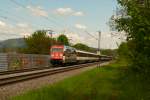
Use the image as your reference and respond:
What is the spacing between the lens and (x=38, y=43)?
10656cm

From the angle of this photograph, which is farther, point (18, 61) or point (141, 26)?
point (18, 61)

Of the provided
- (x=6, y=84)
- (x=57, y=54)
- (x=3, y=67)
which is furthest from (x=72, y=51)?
(x=6, y=84)

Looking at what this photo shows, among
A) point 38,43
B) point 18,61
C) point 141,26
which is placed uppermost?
point 38,43

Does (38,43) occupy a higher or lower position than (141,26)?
higher

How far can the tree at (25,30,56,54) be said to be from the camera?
101694mm

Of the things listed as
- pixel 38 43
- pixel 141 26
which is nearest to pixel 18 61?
pixel 141 26

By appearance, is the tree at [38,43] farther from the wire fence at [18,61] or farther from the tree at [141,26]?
the tree at [141,26]

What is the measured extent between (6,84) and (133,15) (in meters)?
8.47

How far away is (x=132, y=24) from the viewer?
15.5 metres

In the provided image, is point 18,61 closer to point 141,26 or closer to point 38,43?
point 141,26

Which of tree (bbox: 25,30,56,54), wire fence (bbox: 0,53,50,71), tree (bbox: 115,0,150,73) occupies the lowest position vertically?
wire fence (bbox: 0,53,50,71)

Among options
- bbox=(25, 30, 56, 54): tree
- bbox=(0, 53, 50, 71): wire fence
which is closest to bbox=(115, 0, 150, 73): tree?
bbox=(0, 53, 50, 71): wire fence

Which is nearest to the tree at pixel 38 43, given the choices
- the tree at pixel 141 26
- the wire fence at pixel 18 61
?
the wire fence at pixel 18 61

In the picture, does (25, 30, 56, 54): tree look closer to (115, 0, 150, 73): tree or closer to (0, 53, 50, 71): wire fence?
(0, 53, 50, 71): wire fence
